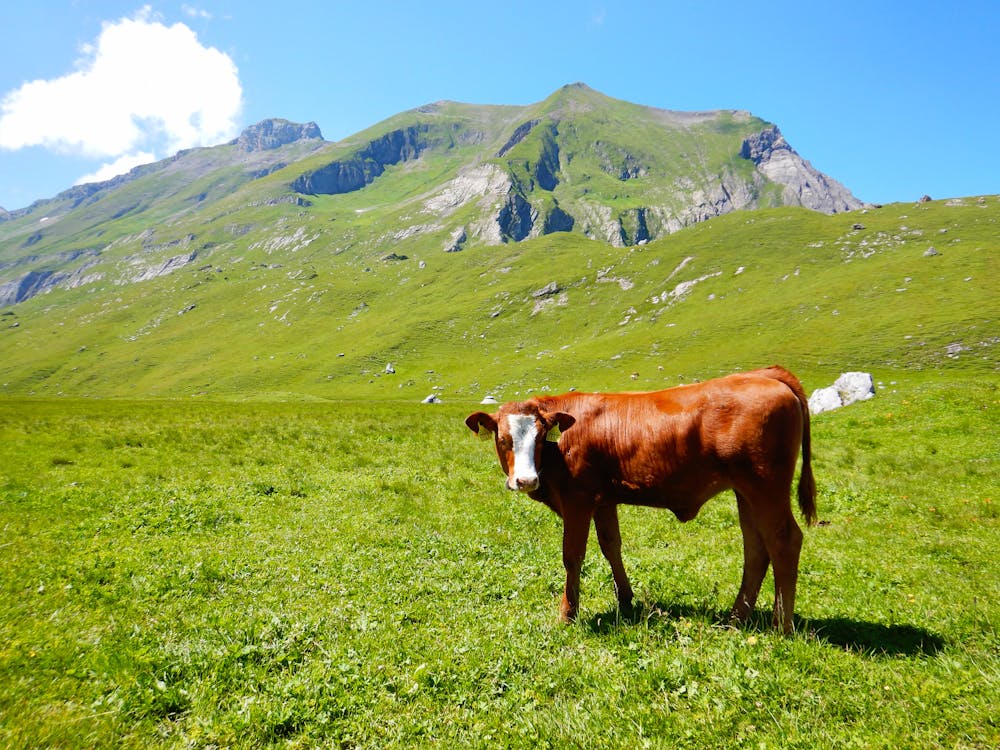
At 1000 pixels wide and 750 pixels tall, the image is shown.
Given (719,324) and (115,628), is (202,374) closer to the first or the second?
(719,324)

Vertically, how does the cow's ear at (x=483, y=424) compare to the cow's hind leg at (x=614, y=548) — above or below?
above

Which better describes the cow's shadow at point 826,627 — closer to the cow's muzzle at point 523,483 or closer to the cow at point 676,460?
the cow at point 676,460

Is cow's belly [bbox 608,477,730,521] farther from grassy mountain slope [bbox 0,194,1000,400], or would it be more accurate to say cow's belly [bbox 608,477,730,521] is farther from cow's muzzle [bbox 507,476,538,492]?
grassy mountain slope [bbox 0,194,1000,400]

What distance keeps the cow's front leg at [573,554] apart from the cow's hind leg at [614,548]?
348 millimetres

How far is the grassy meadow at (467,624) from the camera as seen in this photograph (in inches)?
209

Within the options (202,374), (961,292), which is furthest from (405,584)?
(202,374)

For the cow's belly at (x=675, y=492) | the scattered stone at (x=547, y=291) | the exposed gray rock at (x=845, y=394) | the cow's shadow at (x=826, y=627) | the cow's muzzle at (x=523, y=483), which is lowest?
Result: the exposed gray rock at (x=845, y=394)

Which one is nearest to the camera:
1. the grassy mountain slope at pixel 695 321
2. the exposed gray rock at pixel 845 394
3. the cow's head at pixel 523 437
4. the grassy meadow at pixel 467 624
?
the grassy meadow at pixel 467 624

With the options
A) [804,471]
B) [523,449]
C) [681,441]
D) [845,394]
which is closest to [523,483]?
[523,449]

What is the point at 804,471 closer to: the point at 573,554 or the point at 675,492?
the point at 675,492

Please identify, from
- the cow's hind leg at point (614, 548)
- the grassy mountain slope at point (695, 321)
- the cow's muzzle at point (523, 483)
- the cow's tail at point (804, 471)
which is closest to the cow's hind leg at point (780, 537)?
the cow's tail at point (804, 471)

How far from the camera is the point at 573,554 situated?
804cm

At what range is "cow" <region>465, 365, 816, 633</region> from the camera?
6.99 metres

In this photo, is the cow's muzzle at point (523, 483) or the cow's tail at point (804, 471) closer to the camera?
the cow's muzzle at point (523, 483)
